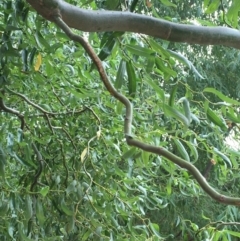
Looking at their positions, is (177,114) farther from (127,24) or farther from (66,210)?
(66,210)

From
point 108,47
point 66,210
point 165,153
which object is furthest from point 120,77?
point 66,210

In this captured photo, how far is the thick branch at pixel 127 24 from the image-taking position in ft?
1.46

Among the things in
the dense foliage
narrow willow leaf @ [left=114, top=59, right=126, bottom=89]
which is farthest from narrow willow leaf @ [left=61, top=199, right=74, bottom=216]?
narrow willow leaf @ [left=114, top=59, right=126, bottom=89]

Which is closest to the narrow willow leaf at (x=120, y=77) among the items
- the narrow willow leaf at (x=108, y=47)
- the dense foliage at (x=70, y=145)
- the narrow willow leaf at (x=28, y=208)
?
the narrow willow leaf at (x=108, y=47)

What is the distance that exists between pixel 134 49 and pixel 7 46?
0.63 feet

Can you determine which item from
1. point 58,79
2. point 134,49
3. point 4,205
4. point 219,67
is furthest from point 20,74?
point 219,67

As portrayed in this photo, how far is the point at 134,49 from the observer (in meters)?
0.54

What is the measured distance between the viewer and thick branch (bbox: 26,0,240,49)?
44 centimetres

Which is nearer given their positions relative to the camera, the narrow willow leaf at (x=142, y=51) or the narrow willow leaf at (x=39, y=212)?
the narrow willow leaf at (x=142, y=51)

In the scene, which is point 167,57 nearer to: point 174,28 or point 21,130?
point 174,28

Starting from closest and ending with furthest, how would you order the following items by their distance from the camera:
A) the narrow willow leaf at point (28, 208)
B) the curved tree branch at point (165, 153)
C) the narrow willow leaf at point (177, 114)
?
the curved tree branch at point (165, 153)
the narrow willow leaf at point (177, 114)
the narrow willow leaf at point (28, 208)

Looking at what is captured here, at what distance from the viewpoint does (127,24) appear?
0.48m

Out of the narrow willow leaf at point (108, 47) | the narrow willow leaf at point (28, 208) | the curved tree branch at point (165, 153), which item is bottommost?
the narrow willow leaf at point (28, 208)

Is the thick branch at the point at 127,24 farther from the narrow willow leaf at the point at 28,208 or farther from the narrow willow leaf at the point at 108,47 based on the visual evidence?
the narrow willow leaf at the point at 28,208
